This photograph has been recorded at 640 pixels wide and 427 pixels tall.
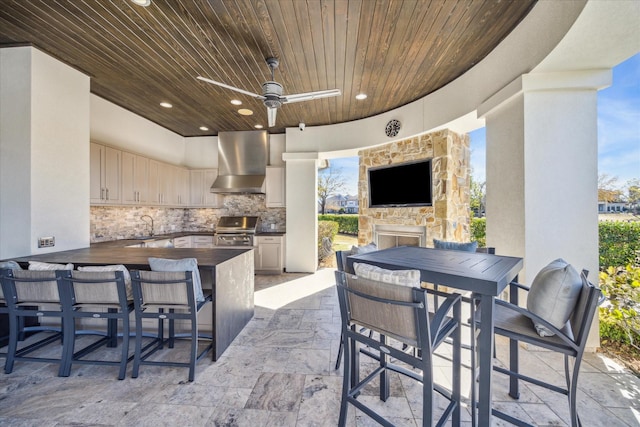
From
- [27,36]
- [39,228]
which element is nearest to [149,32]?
[27,36]

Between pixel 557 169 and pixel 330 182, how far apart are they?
5.95m

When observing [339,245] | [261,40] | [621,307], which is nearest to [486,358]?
[621,307]

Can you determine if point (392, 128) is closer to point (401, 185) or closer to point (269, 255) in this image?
point (401, 185)

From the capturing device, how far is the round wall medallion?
4.38 meters

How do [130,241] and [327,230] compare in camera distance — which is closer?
[130,241]

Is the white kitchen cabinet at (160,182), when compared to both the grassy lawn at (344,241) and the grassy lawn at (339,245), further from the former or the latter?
the grassy lawn at (344,241)

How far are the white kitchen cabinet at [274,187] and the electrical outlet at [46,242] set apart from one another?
333 cm

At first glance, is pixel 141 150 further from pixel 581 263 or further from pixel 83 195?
pixel 581 263

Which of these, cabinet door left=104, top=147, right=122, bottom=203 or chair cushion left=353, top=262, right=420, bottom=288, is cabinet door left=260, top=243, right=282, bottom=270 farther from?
chair cushion left=353, top=262, right=420, bottom=288

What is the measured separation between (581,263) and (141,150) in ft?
21.3

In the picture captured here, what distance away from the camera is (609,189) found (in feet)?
9.63

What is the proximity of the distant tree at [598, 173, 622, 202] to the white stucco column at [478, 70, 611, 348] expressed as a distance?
2.80 ft

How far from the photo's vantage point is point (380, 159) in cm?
493

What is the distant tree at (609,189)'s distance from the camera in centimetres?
288
